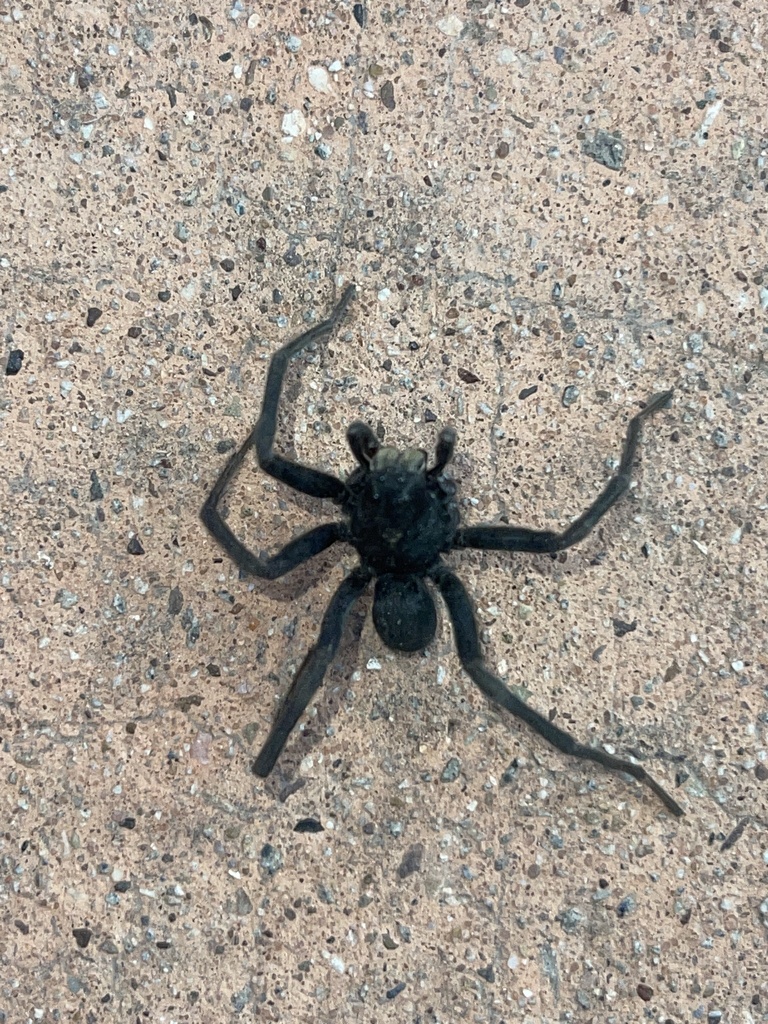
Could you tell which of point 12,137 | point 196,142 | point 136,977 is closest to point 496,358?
point 196,142

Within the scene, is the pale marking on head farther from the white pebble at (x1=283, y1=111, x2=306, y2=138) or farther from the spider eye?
the white pebble at (x1=283, y1=111, x2=306, y2=138)

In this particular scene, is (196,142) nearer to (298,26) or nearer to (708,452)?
(298,26)

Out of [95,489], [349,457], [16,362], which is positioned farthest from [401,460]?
[16,362]

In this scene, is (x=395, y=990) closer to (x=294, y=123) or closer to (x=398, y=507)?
(x=398, y=507)

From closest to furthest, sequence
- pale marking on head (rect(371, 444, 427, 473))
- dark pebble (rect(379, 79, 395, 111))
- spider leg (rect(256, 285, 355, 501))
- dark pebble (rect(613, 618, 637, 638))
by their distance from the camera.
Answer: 1. pale marking on head (rect(371, 444, 427, 473))
2. spider leg (rect(256, 285, 355, 501))
3. dark pebble (rect(613, 618, 637, 638))
4. dark pebble (rect(379, 79, 395, 111))

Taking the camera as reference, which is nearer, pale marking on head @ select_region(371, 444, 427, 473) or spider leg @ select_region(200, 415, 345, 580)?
pale marking on head @ select_region(371, 444, 427, 473)

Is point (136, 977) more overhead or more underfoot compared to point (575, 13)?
more underfoot

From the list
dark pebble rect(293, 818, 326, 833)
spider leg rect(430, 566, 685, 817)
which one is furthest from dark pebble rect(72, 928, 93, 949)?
spider leg rect(430, 566, 685, 817)
